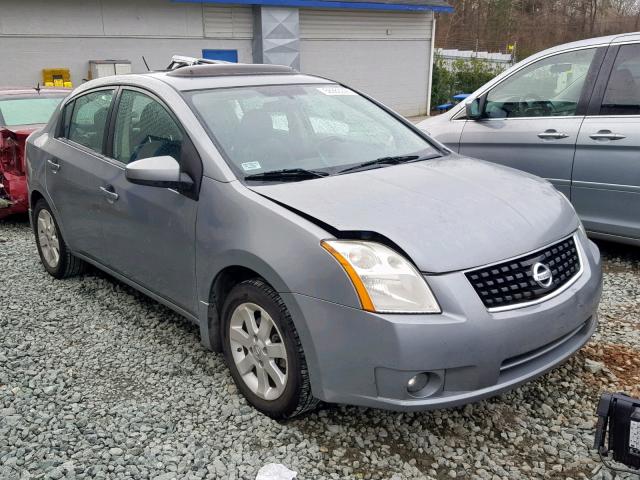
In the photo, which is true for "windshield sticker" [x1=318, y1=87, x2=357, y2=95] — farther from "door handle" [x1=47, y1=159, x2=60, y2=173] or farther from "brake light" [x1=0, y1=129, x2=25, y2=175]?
"brake light" [x1=0, y1=129, x2=25, y2=175]

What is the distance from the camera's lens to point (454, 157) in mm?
3693

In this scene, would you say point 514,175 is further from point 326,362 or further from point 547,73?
point 547,73

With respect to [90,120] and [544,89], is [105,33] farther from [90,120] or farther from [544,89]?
[544,89]

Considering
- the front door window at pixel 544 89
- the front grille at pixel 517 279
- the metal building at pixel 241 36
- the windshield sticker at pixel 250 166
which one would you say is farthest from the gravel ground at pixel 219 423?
the metal building at pixel 241 36

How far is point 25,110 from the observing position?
7273 millimetres

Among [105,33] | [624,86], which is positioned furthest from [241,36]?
[624,86]

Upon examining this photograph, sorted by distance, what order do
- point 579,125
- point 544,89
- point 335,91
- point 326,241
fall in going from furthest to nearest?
point 544,89, point 579,125, point 335,91, point 326,241

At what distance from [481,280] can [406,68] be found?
17.0 metres

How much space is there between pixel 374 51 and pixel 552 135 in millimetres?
13410

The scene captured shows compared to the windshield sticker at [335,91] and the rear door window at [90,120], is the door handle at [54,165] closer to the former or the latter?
A: the rear door window at [90,120]

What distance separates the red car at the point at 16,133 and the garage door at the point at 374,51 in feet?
30.4

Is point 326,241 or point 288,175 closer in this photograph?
point 326,241

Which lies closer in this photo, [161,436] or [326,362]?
[326,362]

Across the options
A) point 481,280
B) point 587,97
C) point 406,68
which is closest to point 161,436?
point 481,280
